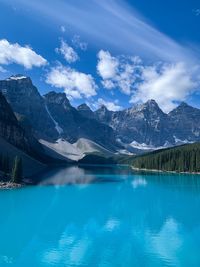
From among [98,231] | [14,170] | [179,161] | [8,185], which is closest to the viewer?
[98,231]

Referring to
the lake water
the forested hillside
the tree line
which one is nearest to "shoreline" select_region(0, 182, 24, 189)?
the tree line

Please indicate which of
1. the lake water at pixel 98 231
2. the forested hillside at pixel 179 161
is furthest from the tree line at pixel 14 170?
the forested hillside at pixel 179 161

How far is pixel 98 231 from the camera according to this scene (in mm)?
43469

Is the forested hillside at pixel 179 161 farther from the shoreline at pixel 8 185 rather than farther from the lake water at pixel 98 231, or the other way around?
the shoreline at pixel 8 185

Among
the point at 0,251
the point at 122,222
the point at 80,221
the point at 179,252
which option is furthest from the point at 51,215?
the point at 179,252

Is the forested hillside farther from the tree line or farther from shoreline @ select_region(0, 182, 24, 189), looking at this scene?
shoreline @ select_region(0, 182, 24, 189)

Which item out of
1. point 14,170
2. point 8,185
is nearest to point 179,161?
point 14,170

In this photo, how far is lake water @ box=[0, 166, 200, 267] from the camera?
105ft

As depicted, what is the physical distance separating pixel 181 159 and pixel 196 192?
288 feet

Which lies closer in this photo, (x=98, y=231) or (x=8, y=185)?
(x=98, y=231)

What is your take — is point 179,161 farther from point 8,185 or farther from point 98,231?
point 98,231

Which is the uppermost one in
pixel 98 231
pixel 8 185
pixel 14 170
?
pixel 14 170

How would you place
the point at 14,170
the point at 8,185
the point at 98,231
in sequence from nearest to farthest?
the point at 98,231 → the point at 8,185 → the point at 14,170

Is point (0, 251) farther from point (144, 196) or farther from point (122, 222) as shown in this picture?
point (144, 196)
